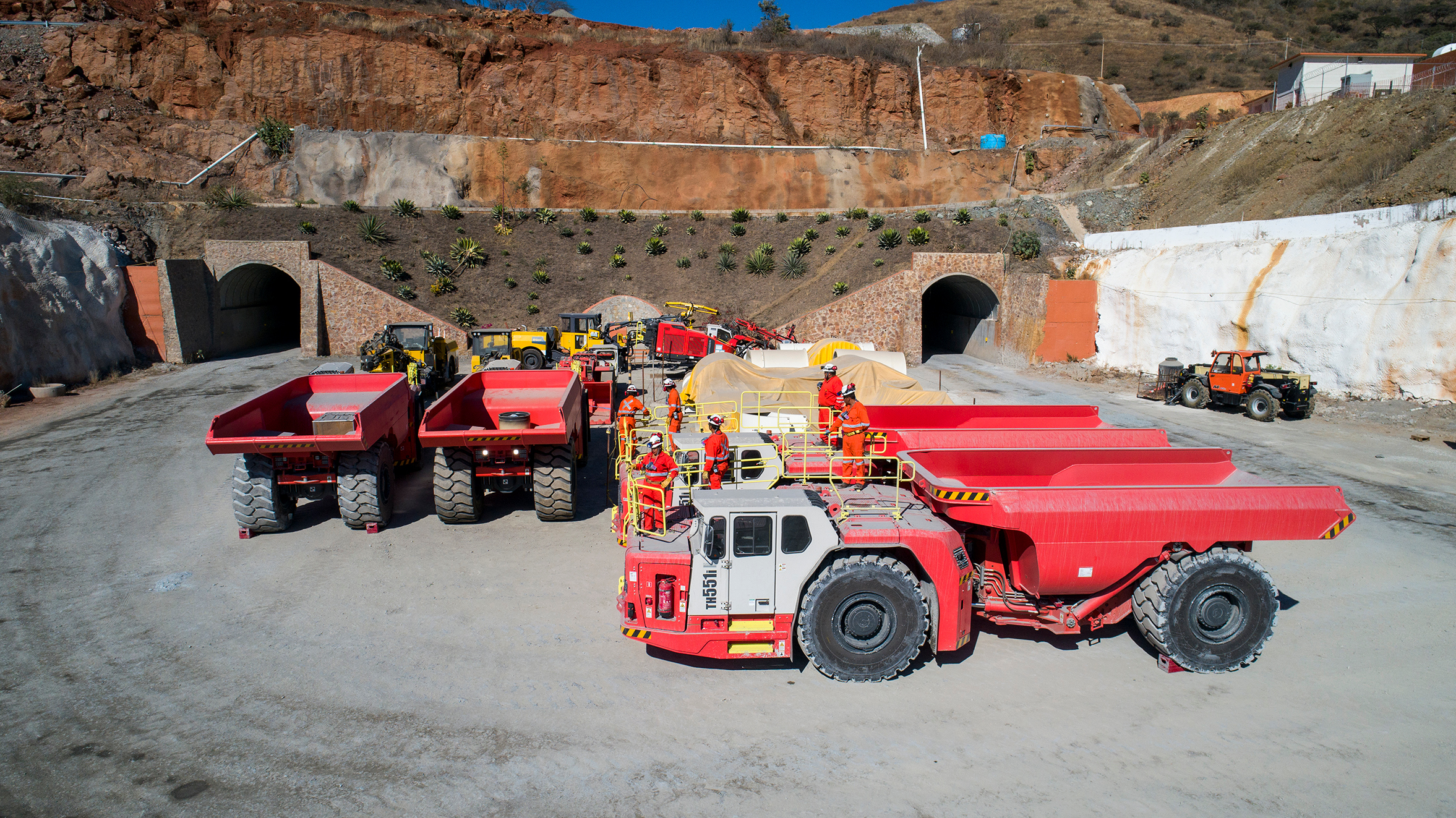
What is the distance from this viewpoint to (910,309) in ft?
99.1

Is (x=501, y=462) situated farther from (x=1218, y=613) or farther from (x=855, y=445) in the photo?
(x=1218, y=613)

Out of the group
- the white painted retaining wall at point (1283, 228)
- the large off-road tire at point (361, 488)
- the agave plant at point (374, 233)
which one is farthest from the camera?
the agave plant at point (374, 233)

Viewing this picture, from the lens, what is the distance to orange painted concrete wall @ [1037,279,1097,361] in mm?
28359

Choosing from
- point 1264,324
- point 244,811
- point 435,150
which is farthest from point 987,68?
point 244,811

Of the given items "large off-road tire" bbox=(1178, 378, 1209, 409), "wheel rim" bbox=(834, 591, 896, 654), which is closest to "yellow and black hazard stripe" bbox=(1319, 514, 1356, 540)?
"wheel rim" bbox=(834, 591, 896, 654)

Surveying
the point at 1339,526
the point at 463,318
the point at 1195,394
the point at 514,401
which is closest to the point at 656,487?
the point at 514,401

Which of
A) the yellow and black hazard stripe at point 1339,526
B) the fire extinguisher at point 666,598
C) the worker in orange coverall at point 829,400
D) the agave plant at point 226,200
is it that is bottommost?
the fire extinguisher at point 666,598

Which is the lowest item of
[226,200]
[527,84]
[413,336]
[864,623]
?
[864,623]

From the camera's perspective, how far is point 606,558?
10531 mm

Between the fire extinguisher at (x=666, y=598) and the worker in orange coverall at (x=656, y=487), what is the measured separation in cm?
81

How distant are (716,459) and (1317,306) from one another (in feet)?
70.8

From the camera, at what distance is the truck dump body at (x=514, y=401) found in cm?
1218

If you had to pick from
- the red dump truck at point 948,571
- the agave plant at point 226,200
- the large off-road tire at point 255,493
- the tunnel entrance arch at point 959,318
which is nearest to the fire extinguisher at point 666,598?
the red dump truck at point 948,571

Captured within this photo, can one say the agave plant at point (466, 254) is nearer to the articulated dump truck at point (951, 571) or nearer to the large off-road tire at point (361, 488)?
the large off-road tire at point (361, 488)
